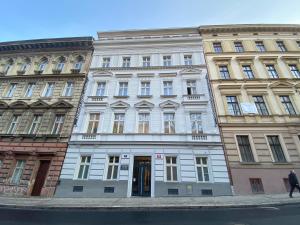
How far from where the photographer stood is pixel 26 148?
1288 centimetres

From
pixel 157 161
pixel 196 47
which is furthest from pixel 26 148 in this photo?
pixel 196 47

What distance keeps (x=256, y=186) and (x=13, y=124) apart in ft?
68.1

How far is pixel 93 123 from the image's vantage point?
45.4ft

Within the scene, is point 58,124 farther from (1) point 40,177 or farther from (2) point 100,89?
(2) point 100,89

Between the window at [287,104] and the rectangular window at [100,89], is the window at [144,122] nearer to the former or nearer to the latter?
the rectangular window at [100,89]

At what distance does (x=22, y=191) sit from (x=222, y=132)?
1591 centimetres

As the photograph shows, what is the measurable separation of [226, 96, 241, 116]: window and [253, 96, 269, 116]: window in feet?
5.40

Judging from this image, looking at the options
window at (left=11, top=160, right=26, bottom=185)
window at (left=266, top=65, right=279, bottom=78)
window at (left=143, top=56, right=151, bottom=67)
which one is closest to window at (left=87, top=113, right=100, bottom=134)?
window at (left=11, top=160, right=26, bottom=185)

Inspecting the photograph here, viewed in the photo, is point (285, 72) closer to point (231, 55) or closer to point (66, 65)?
point (231, 55)

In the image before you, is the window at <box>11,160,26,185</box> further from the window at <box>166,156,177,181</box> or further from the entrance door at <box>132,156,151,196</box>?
the window at <box>166,156,177,181</box>

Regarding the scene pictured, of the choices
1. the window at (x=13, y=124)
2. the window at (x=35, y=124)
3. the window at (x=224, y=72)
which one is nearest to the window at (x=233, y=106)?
the window at (x=224, y=72)

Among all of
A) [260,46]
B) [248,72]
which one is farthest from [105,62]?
[260,46]

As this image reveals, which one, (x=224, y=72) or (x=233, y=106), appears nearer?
(x=233, y=106)

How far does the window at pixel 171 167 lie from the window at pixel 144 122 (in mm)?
2889
